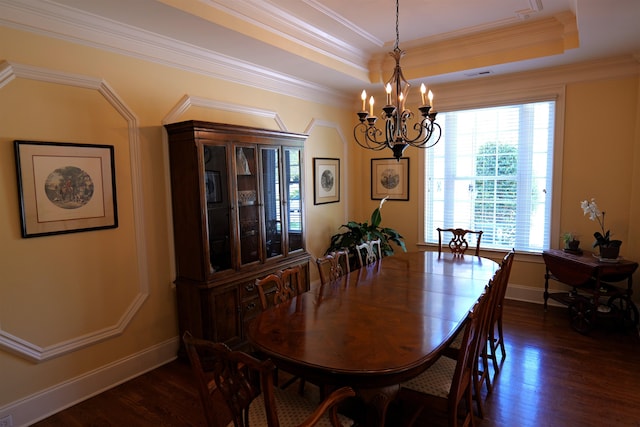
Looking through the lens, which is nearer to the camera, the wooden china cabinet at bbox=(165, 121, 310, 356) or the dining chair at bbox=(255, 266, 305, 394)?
the dining chair at bbox=(255, 266, 305, 394)

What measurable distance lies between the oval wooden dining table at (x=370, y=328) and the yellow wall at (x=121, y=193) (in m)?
1.38

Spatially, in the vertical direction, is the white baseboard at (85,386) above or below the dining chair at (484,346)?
below

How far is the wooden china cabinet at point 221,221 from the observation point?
9.60ft

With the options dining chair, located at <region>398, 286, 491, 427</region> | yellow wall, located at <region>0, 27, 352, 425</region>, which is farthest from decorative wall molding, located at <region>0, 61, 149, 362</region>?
dining chair, located at <region>398, 286, 491, 427</region>

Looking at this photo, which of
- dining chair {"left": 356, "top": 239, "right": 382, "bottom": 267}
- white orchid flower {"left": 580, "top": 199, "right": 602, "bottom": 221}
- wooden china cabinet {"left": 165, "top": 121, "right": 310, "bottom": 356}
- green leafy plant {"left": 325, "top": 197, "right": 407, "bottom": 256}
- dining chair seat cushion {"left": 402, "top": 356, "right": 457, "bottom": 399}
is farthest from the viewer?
green leafy plant {"left": 325, "top": 197, "right": 407, "bottom": 256}

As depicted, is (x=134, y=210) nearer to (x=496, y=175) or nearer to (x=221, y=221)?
(x=221, y=221)

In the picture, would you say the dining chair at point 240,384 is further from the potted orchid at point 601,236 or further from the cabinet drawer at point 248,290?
the potted orchid at point 601,236

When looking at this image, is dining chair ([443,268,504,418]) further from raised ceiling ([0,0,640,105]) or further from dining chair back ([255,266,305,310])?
raised ceiling ([0,0,640,105])

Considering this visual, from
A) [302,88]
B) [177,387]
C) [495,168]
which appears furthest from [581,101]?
[177,387]

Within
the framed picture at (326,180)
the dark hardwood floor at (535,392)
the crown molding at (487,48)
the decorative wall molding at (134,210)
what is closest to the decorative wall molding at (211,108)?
the decorative wall molding at (134,210)

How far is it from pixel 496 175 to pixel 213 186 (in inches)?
136

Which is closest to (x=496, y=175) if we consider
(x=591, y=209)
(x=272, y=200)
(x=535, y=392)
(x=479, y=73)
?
(x=591, y=209)

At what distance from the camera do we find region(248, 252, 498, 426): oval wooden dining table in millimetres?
1566

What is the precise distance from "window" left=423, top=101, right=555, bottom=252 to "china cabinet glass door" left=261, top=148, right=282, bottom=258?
2.35m
